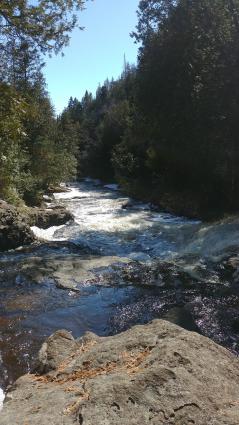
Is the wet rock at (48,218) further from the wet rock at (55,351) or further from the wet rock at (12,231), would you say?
the wet rock at (55,351)

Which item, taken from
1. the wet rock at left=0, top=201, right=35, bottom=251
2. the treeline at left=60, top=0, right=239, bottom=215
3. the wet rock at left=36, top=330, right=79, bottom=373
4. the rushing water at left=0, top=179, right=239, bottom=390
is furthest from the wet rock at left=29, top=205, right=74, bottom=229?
the wet rock at left=36, top=330, right=79, bottom=373

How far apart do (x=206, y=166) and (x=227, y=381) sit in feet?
70.9

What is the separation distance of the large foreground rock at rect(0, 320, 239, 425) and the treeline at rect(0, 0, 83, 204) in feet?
15.9

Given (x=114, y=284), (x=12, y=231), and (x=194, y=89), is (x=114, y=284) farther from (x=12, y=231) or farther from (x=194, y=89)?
(x=194, y=89)

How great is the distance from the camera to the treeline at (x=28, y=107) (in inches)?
344

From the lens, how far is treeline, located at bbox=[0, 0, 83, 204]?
8727 millimetres

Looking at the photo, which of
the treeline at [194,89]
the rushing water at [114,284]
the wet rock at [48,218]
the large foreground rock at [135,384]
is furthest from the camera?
the treeline at [194,89]

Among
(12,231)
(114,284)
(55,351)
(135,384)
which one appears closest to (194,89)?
(12,231)

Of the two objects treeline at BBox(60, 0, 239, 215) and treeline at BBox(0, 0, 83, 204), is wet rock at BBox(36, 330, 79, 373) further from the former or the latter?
treeline at BBox(60, 0, 239, 215)

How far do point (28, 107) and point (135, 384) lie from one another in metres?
6.42

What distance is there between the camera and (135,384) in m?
3.32

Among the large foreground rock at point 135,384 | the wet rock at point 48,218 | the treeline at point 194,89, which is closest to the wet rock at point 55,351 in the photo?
the large foreground rock at point 135,384

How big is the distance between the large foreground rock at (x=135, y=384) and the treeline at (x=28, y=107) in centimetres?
486

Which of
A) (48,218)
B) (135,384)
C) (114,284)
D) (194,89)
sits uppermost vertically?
(194,89)
